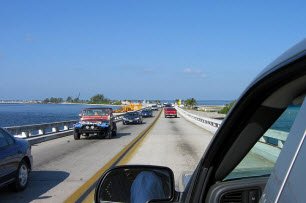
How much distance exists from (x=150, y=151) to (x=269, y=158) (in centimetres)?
1696

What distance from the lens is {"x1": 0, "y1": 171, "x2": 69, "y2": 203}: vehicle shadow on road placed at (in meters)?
9.64

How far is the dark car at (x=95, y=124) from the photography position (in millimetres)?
28328

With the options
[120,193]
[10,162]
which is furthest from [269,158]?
[10,162]

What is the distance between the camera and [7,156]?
9.73 meters

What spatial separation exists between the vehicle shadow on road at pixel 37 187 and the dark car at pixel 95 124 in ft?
48.7

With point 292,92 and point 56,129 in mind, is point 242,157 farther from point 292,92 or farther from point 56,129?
point 56,129

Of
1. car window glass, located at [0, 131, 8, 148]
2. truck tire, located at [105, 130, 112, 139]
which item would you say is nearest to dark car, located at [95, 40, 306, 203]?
car window glass, located at [0, 131, 8, 148]

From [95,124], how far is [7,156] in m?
18.8

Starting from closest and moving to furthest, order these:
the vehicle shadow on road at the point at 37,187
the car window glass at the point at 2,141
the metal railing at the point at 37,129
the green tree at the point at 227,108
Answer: the green tree at the point at 227,108 → the vehicle shadow on road at the point at 37,187 → the car window glass at the point at 2,141 → the metal railing at the point at 37,129

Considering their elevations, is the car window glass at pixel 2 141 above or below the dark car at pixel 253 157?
below

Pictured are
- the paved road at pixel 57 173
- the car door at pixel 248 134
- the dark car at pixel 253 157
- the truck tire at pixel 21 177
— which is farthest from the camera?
the truck tire at pixel 21 177

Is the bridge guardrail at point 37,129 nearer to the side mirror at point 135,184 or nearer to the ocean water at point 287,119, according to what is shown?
the side mirror at point 135,184

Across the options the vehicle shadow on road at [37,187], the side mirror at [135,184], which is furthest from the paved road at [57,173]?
the side mirror at [135,184]

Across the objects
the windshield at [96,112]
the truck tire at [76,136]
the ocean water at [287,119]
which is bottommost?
the truck tire at [76,136]
